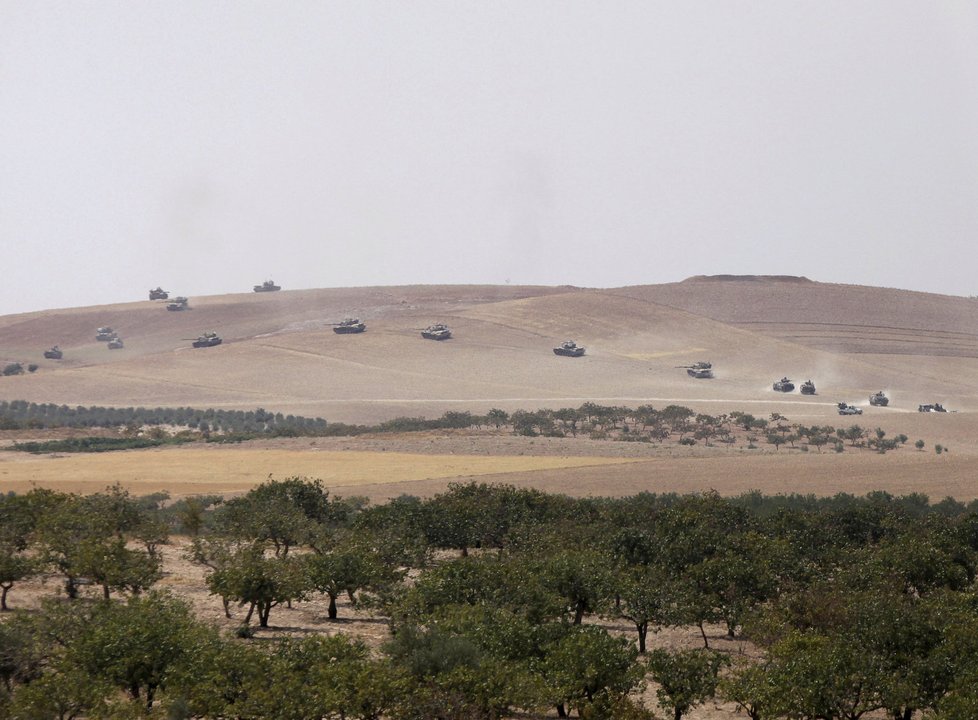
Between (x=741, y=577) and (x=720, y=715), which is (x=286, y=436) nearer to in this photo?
(x=741, y=577)

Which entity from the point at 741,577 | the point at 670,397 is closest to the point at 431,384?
the point at 670,397

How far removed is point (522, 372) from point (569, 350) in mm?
10198

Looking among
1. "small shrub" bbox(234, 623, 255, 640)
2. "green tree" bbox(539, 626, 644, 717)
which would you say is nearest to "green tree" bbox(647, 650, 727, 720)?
"green tree" bbox(539, 626, 644, 717)

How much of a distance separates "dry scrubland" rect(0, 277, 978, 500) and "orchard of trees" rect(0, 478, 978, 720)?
62.6ft

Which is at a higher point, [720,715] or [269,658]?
[269,658]

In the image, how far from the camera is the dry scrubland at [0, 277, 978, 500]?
6694 centimetres

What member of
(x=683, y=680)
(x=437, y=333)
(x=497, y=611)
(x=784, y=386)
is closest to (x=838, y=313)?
(x=784, y=386)

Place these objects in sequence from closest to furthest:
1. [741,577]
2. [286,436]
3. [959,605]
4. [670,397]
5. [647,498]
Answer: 1. [959,605]
2. [741,577]
3. [647,498]
4. [286,436]
5. [670,397]

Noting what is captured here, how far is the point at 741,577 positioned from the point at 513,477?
33030 mm

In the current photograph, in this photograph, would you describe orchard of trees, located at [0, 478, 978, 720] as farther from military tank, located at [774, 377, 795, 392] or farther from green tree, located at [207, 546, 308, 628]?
military tank, located at [774, 377, 795, 392]

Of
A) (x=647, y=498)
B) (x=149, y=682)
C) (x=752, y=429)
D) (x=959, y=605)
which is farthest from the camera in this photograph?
(x=752, y=429)

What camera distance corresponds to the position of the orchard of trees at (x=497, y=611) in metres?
21.4

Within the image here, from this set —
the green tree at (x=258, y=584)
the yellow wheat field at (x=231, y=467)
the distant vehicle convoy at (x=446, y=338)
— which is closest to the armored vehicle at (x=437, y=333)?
the distant vehicle convoy at (x=446, y=338)

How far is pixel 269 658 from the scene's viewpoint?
73.3 feet
